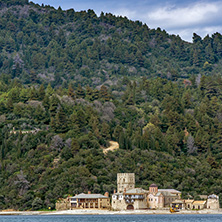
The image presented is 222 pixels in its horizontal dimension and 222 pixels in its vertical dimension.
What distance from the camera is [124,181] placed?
491ft

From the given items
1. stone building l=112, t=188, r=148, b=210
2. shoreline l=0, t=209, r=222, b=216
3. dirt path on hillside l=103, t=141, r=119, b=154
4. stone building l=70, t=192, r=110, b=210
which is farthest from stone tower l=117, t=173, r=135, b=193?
dirt path on hillside l=103, t=141, r=119, b=154

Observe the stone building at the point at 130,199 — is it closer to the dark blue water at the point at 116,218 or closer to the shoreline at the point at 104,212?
the shoreline at the point at 104,212

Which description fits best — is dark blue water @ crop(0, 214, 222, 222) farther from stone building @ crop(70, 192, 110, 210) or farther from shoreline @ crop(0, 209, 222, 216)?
stone building @ crop(70, 192, 110, 210)

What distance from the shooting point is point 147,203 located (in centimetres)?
14525

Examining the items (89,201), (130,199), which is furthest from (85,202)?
(130,199)

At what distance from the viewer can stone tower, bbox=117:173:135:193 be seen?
149125mm

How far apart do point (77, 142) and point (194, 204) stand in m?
38.9

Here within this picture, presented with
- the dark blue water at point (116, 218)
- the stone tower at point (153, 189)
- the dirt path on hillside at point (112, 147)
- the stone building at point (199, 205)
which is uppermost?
the dirt path on hillside at point (112, 147)

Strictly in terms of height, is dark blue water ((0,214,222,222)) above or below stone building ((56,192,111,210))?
below

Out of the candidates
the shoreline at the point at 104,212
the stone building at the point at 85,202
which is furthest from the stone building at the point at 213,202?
the stone building at the point at 85,202

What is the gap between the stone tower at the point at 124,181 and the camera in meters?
149

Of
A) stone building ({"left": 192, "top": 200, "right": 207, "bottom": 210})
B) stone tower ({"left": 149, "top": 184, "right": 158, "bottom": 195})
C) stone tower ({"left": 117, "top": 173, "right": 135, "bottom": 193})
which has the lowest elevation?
stone building ({"left": 192, "top": 200, "right": 207, "bottom": 210})

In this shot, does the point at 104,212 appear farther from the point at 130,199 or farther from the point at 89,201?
the point at 130,199

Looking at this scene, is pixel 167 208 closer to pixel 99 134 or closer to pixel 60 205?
pixel 60 205
